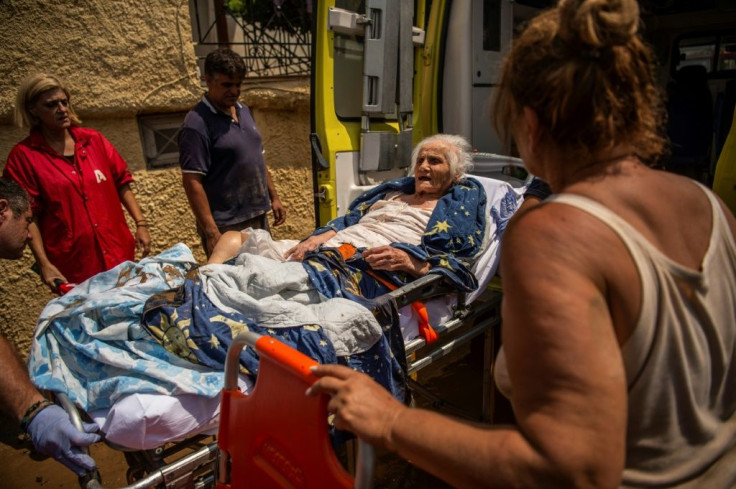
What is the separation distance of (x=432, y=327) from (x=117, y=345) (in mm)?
1426

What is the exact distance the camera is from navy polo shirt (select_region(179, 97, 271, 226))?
331 centimetres

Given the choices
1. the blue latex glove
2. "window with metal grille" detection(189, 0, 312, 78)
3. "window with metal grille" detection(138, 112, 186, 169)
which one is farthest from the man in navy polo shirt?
"window with metal grille" detection(189, 0, 312, 78)

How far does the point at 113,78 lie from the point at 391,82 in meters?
2.19

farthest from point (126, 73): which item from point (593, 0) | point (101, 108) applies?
point (593, 0)

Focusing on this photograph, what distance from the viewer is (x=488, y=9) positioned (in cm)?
408

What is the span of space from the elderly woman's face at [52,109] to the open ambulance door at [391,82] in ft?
4.80

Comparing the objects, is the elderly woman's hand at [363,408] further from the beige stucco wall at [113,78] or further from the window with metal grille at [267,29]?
the window with metal grille at [267,29]

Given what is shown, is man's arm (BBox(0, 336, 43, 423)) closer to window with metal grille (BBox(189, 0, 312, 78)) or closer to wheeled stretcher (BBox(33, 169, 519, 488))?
wheeled stretcher (BBox(33, 169, 519, 488))

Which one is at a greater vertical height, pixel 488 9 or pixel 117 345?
pixel 488 9

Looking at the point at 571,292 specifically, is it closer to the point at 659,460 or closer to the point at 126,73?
the point at 659,460

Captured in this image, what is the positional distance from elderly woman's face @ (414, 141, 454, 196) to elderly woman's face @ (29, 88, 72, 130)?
216cm

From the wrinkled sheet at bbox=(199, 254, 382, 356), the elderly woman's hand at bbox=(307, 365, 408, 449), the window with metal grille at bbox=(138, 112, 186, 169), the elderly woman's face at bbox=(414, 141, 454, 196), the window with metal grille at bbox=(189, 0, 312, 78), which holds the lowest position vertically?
the wrinkled sheet at bbox=(199, 254, 382, 356)

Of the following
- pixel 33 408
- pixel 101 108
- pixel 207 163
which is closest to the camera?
pixel 33 408

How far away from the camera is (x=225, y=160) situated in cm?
348
